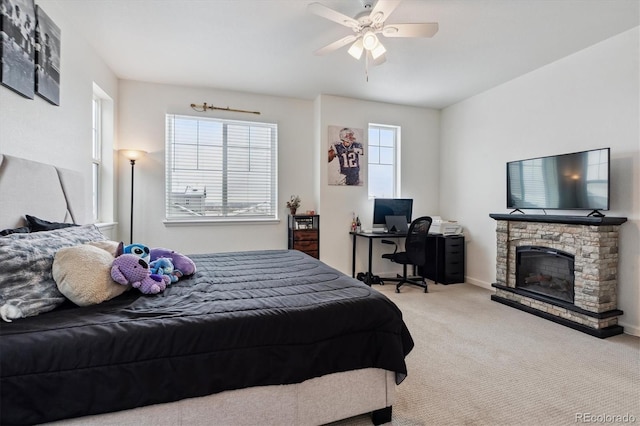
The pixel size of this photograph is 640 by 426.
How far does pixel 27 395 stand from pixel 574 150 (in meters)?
4.66

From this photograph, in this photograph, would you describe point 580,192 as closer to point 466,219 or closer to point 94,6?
point 466,219

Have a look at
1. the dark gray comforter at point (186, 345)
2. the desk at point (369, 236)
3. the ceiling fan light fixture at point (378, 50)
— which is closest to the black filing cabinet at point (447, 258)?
the desk at point (369, 236)

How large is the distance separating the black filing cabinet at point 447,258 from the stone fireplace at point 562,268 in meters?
0.75

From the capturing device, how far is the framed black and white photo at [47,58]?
221cm

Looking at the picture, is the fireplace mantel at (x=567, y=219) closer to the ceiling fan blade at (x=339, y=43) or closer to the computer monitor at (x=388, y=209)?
the computer monitor at (x=388, y=209)

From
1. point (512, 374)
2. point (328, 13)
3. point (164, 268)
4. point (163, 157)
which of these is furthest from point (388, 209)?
point (164, 268)

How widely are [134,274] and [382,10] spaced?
7.93 feet

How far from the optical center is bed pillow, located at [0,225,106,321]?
4.15 ft

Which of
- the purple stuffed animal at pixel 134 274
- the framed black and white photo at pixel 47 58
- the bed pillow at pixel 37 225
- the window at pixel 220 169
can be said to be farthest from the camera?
the window at pixel 220 169

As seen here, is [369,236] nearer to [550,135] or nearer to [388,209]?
[388,209]

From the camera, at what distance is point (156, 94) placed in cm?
410

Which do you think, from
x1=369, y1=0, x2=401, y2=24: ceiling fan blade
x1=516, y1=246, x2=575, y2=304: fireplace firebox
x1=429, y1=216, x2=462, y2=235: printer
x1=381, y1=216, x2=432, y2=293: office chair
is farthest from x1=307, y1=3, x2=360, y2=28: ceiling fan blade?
x1=429, y1=216, x2=462, y2=235: printer

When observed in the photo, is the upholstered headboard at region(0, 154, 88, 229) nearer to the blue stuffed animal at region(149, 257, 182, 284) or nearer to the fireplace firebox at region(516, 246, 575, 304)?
the blue stuffed animal at region(149, 257, 182, 284)

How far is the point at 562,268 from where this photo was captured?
10.8 feet
